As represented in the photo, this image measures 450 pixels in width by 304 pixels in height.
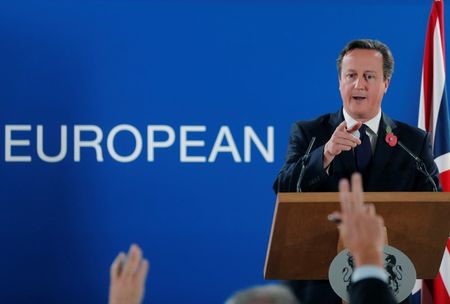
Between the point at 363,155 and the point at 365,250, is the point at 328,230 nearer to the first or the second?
the point at 363,155

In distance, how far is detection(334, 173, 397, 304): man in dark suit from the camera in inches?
81.2

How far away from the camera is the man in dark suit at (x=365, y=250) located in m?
2.06

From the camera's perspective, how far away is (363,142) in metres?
4.13

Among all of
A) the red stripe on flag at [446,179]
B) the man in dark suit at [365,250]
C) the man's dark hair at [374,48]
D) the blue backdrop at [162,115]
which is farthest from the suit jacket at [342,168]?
the man in dark suit at [365,250]

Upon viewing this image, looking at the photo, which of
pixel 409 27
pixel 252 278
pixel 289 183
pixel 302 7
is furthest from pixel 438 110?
pixel 289 183

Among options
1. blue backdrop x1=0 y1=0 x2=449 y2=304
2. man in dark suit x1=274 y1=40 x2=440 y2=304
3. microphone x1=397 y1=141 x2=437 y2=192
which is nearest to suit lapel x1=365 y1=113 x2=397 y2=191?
man in dark suit x1=274 y1=40 x2=440 y2=304

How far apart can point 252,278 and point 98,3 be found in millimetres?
1762

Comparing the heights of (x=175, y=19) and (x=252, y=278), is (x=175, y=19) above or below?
above

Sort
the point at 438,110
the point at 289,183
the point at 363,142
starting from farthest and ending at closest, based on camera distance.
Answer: the point at 438,110 < the point at 363,142 < the point at 289,183

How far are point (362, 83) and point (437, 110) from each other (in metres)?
1.26

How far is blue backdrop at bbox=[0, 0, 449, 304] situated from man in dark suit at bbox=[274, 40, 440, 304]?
1.21 metres

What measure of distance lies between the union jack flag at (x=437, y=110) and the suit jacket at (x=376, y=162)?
1244 millimetres

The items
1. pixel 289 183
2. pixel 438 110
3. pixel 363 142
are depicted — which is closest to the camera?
pixel 289 183

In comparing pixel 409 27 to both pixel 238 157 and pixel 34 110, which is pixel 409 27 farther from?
pixel 34 110
